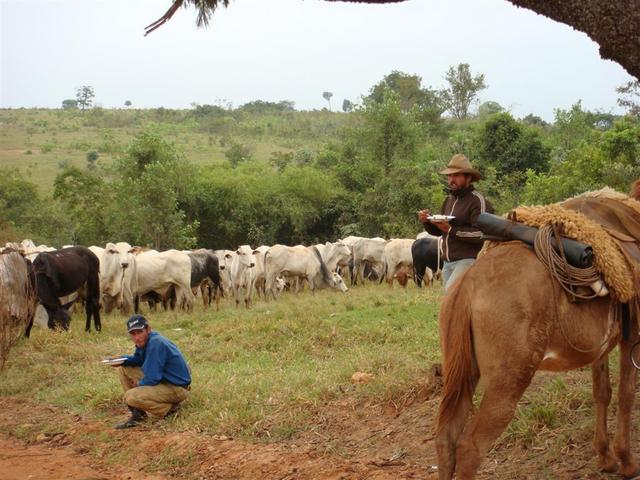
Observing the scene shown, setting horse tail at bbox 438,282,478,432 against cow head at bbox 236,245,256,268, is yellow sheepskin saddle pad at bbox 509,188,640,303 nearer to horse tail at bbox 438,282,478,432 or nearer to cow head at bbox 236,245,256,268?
horse tail at bbox 438,282,478,432

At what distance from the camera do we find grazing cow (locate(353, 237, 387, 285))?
28.8 metres

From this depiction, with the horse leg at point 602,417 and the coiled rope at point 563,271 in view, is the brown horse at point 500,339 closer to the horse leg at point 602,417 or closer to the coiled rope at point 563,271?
the coiled rope at point 563,271

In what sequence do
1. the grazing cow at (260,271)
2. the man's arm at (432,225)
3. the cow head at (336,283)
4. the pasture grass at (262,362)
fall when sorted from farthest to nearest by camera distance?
the cow head at (336,283) → the grazing cow at (260,271) → the pasture grass at (262,362) → the man's arm at (432,225)

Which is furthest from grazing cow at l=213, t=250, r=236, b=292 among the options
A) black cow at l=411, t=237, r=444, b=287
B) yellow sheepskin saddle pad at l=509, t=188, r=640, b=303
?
yellow sheepskin saddle pad at l=509, t=188, r=640, b=303

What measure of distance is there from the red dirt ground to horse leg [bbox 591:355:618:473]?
0.35 feet

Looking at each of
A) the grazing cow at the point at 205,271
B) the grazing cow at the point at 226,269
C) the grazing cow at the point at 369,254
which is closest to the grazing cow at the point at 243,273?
the grazing cow at the point at 205,271

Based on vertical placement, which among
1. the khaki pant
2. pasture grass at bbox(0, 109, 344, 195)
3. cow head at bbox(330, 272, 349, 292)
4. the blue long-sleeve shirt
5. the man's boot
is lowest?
cow head at bbox(330, 272, 349, 292)

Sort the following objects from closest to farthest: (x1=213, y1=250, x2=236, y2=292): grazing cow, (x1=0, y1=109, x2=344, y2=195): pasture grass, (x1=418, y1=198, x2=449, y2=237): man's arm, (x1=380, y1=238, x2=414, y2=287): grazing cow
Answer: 1. (x1=418, y1=198, x2=449, y2=237): man's arm
2. (x1=213, y1=250, x2=236, y2=292): grazing cow
3. (x1=380, y1=238, x2=414, y2=287): grazing cow
4. (x1=0, y1=109, x2=344, y2=195): pasture grass

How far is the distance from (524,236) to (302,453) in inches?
125

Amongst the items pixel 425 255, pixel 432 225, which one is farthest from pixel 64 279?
pixel 432 225

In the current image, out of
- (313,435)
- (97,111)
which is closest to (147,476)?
(313,435)

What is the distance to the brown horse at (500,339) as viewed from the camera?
5.20 meters

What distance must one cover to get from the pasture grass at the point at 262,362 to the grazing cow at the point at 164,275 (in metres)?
3.28

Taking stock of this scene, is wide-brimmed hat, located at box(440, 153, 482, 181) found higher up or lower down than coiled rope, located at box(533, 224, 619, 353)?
higher up
